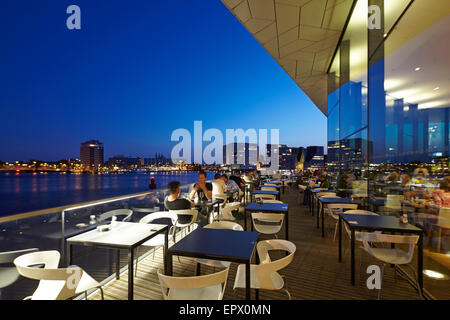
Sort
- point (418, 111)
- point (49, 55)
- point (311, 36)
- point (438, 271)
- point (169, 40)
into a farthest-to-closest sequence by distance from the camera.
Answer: point (49, 55) → point (169, 40) → point (311, 36) → point (418, 111) → point (438, 271)

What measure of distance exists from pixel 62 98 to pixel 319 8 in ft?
246

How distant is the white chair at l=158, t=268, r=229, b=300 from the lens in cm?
150

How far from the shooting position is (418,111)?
4.12 metres

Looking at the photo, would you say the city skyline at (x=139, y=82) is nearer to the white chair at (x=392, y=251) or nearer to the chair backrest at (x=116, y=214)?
the chair backrest at (x=116, y=214)

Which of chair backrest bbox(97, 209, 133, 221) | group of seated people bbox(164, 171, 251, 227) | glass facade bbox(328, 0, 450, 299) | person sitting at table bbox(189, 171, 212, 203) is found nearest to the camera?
chair backrest bbox(97, 209, 133, 221)

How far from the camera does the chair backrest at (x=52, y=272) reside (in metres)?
1.65

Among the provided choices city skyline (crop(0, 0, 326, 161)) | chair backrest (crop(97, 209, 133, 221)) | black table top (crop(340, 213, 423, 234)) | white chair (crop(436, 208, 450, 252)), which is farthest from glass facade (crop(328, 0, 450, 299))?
city skyline (crop(0, 0, 326, 161))

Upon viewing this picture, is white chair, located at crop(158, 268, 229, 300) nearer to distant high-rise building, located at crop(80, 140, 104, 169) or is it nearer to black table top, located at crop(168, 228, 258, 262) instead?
black table top, located at crop(168, 228, 258, 262)

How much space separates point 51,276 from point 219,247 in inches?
53.6

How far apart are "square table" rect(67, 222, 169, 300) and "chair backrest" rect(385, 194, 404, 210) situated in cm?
508

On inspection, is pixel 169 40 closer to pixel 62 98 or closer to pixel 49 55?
pixel 49 55

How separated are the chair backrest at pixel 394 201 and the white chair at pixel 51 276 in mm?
5829

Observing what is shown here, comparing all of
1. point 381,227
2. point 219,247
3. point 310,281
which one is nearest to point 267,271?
point 219,247
